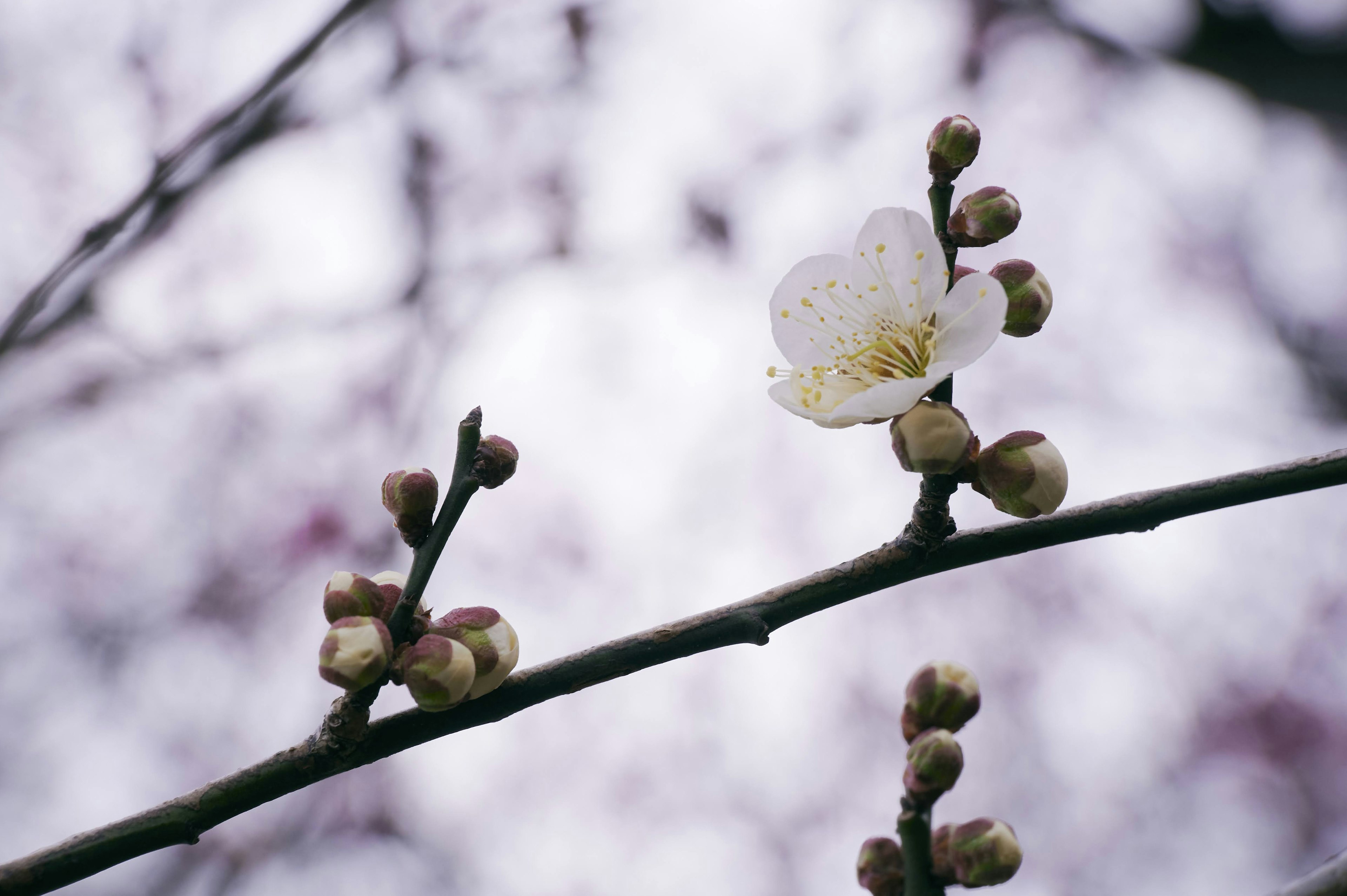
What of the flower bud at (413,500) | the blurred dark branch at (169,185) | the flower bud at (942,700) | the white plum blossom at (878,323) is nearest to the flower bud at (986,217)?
the white plum blossom at (878,323)

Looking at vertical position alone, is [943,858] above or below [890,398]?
below

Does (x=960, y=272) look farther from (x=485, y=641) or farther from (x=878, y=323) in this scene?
(x=485, y=641)

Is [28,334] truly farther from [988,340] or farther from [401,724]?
[988,340]

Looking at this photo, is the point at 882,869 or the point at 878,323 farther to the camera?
the point at 878,323

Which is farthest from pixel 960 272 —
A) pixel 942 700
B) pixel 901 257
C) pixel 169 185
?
pixel 169 185

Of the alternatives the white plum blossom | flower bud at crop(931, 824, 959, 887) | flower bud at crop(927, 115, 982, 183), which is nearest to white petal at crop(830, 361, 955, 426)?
A: the white plum blossom
